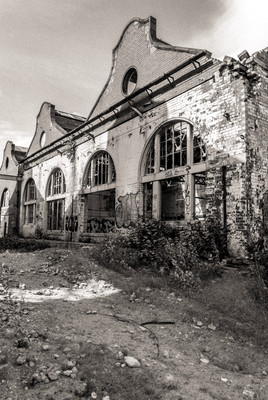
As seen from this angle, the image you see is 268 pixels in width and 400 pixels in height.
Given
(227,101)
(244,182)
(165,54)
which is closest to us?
(244,182)

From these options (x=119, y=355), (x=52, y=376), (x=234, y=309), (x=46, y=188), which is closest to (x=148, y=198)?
(x=234, y=309)

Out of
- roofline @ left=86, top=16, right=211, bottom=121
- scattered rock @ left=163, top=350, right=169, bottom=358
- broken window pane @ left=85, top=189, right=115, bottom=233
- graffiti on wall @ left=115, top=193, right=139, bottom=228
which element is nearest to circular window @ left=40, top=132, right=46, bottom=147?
broken window pane @ left=85, top=189, right=115, bottom=233

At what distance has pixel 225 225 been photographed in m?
7.71

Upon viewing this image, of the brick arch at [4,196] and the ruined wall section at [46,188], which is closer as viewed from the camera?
the ruined wall section at [46,188]

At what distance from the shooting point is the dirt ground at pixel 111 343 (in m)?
2.73

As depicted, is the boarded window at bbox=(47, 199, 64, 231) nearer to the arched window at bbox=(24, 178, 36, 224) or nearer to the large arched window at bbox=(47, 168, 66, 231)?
the large arched window at bbox=(47, 168, 66, 231)

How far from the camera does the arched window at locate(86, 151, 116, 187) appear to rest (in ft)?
41.3

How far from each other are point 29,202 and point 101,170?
28.7ft

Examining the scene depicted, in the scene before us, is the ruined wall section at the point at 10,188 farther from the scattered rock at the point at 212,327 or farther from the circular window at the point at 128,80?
the scattered rock at the point at 212,327

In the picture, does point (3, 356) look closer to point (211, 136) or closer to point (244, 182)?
point (244, 182)

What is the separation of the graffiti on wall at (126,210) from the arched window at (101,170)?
1.53m

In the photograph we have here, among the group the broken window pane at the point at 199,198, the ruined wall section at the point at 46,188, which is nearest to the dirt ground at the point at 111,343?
the broken window pane at the point at 199,198

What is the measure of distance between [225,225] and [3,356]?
6.08 m

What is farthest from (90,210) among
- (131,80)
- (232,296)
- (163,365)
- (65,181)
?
(163,365)
